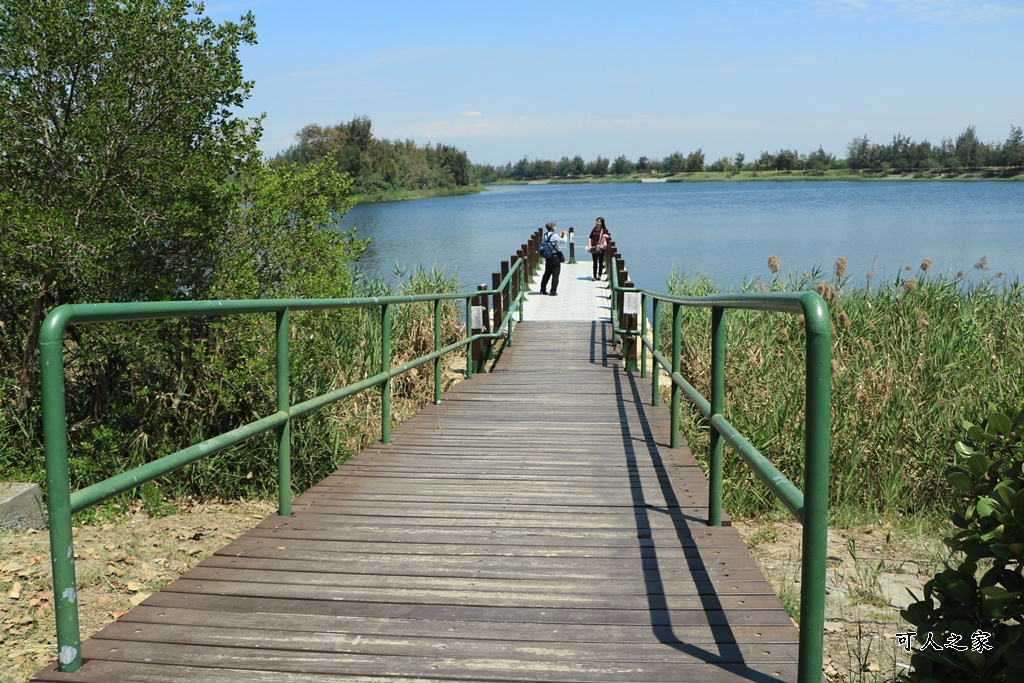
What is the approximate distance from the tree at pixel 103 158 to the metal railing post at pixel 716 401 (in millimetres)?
5349

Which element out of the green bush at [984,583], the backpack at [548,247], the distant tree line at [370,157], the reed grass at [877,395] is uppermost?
the distant tree line at [370,157]

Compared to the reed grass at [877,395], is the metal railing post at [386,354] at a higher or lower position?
higher

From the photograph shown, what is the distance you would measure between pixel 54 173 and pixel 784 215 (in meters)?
65.7

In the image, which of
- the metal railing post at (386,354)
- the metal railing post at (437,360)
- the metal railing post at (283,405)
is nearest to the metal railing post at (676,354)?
the metal railing post at (386,354)

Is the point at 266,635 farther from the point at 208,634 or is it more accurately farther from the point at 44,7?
the point at 44,7

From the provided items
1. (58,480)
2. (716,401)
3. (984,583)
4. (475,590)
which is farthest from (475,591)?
(984,583)

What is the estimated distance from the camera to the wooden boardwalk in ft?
8.86

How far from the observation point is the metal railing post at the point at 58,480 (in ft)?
8.21

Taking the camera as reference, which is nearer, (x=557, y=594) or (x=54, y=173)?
→ (x=557, y=594)

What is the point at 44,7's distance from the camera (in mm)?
7324

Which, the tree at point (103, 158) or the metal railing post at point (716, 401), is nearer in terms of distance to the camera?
the metal railing post at point (716, 401)

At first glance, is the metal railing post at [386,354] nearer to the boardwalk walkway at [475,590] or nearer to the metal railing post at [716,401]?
the boardwalk walkway at [475,590]

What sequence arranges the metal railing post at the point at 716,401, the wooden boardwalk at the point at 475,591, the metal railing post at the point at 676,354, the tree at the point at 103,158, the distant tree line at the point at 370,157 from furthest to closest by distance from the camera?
1. the distant tree line at the point at 370,157
2. the tree at the point at 103,158
3. the metal railing post at the point at 676,354
4. the metal railing post at the point at 716,401
5. the wooden boardwalk at the point at 475,591

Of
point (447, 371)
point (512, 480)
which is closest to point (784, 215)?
point (447, 371)
